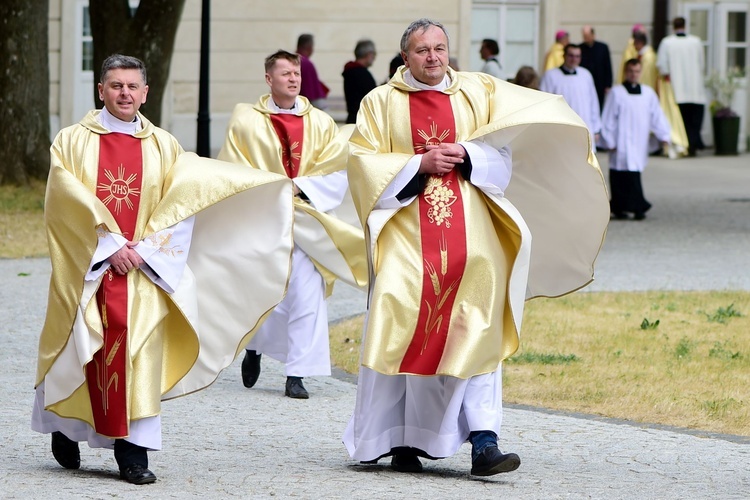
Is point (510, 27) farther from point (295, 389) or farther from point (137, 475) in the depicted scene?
point (137, 475)

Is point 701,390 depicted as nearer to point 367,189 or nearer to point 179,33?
point 367,189

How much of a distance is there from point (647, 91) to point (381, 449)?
11335 mm

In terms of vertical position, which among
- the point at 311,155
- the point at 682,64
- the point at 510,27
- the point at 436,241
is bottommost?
the point at 436,241

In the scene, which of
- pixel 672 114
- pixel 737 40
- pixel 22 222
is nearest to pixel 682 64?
pixel 672 114

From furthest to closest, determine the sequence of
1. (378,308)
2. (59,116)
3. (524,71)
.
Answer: (59,116) → (524,71) → (378,308)

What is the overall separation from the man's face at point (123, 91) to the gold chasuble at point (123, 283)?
0.32 ft

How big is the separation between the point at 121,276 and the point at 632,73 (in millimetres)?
11460

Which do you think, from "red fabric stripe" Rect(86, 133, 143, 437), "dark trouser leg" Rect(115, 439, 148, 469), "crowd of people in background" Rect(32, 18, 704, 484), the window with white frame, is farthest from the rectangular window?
"dark trouser leg" Rect(115, 439, 148, 469)

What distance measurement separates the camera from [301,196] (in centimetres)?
876

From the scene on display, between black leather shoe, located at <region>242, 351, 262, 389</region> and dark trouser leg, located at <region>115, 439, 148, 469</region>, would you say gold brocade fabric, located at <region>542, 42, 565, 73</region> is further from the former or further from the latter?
dark trouser leg, located at <region>115, 439, 148, 469</region>

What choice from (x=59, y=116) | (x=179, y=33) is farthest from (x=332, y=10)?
(x=59, y=116)

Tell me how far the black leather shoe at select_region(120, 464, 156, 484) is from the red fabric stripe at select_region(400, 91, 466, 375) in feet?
3.53

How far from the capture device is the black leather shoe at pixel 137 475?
6027 mm

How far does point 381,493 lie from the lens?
5.93m
